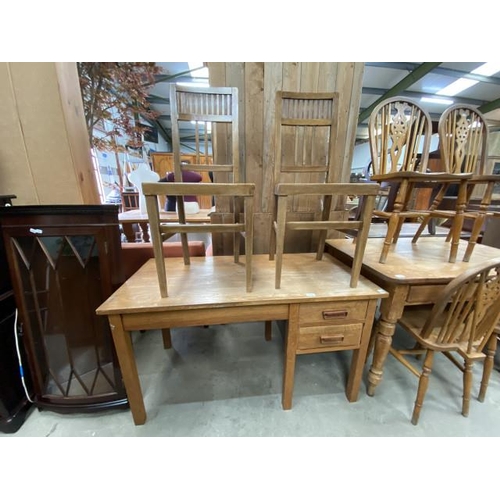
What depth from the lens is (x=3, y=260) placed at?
0.94 m

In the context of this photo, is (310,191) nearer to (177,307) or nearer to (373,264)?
(373,264)

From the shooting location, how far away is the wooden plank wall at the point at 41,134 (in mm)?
1001

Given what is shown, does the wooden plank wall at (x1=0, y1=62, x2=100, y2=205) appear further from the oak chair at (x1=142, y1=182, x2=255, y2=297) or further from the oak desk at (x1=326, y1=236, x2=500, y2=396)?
the oak desk at (x1=326, y1=236, x2=500, y2=396)

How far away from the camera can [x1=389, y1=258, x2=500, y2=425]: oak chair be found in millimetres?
885

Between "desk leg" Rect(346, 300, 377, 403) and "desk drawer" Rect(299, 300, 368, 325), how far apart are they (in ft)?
0.15

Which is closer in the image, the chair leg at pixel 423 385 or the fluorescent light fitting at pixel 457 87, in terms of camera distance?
the chair leg at pixel 423 385

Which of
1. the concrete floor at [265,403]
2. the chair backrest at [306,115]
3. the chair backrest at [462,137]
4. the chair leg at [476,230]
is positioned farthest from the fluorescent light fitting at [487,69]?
the concrete floor at [265,403]

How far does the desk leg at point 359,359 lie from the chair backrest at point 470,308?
273 mm

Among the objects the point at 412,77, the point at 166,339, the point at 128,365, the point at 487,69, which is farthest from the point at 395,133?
the point at 487,69

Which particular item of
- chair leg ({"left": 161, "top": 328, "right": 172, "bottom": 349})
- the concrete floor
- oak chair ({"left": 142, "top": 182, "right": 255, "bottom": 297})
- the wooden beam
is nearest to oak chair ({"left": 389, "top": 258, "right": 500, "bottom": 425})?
the concrete floor

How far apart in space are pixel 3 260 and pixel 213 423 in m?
1.28

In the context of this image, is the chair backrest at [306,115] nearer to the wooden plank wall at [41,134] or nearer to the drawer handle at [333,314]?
the drawer handle at [333,314]

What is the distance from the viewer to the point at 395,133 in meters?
1.32
